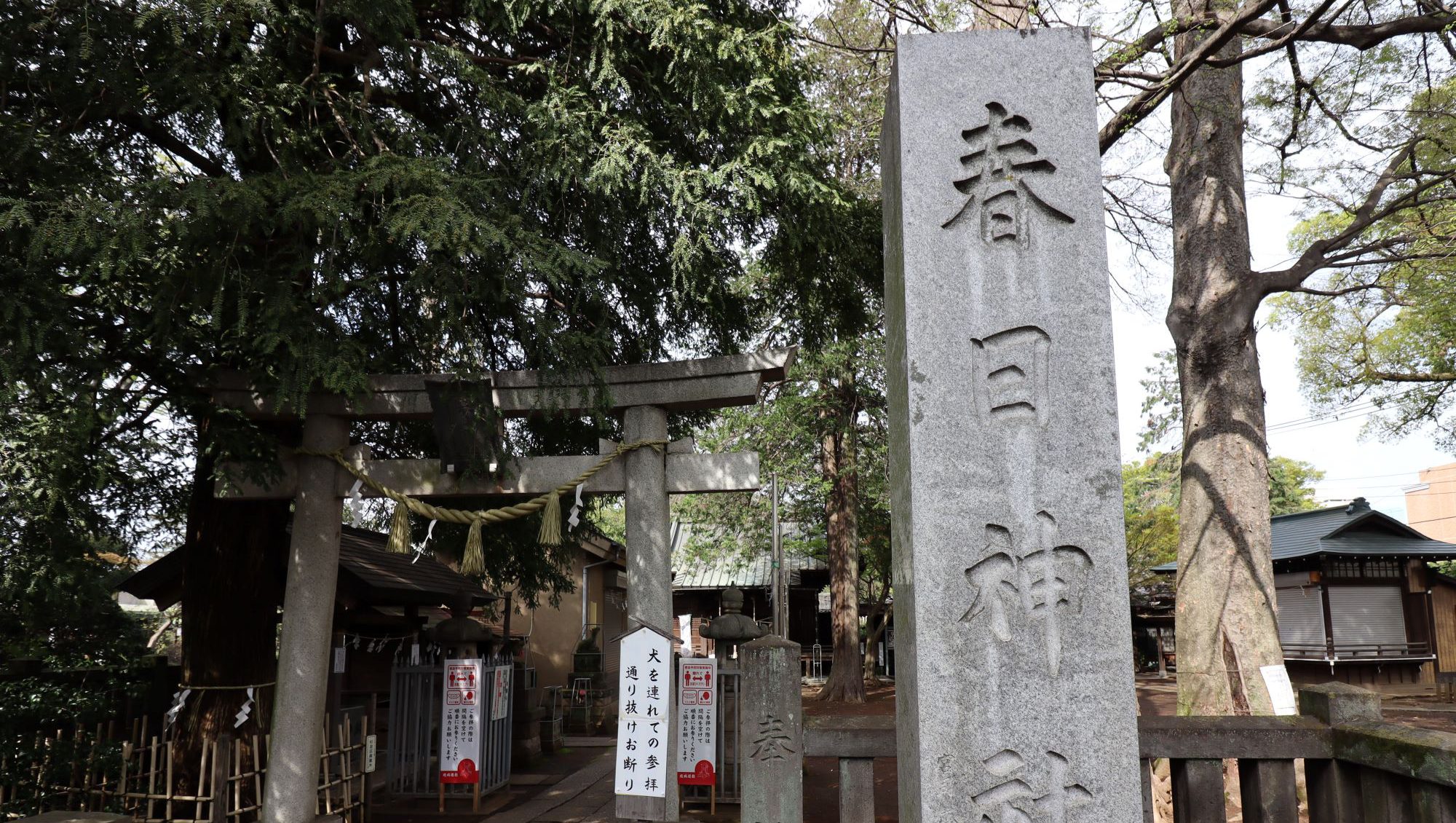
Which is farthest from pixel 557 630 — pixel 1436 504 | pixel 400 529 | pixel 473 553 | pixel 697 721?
pixel 1436 504

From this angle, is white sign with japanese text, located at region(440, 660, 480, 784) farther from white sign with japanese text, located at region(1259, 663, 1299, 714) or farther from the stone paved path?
white sign with japanese text, located at region(1259, 663, 1299, 714)

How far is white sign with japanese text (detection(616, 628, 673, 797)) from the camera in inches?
261

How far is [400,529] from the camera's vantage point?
7133mm

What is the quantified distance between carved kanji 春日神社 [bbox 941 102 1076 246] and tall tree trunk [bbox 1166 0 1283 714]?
5.44 metres

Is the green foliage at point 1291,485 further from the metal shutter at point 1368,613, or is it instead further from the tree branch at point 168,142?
the tree branch at point 168,142

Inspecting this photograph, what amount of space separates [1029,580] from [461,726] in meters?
8.77

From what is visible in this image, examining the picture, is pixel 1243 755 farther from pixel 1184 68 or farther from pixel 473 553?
pixel 473 553

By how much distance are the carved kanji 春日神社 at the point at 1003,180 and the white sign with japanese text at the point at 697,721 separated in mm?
6976

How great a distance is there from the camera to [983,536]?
2973 mm

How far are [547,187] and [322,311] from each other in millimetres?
2223

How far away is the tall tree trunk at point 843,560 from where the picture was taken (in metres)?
18.0

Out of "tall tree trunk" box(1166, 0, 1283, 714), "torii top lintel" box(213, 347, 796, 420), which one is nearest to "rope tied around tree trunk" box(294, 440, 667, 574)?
"torii top lintel" box(213, 347, 796, 420)

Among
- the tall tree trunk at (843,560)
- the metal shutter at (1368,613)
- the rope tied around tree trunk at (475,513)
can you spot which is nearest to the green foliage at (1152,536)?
the metal shutter at (1368,613)

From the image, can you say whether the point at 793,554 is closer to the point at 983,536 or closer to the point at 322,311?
the point at 322,311
